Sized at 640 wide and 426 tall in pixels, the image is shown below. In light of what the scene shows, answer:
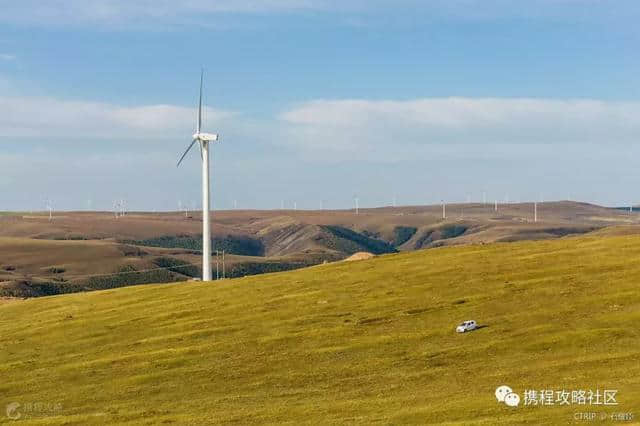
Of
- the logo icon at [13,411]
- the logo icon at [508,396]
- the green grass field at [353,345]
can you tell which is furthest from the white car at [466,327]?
the logo icon at [13,411]

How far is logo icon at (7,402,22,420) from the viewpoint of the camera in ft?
195

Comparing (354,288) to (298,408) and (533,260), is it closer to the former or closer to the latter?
(533,260)

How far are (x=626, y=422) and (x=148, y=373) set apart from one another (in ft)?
119

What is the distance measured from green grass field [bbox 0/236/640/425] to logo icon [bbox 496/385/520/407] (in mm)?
996

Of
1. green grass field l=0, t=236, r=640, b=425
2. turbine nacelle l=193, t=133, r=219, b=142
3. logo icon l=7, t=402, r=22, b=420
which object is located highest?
turbine nacelle l=193, t=133, r=219, b=142

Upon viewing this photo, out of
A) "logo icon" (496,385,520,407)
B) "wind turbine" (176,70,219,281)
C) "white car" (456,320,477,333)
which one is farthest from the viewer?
"wind turbine" (176,70,219,281)

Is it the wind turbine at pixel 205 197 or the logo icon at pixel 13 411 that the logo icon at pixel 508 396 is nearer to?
the logo icon at pixel 13 411

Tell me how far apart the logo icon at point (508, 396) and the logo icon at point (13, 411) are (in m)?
28.2

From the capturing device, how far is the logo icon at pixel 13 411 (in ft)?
195

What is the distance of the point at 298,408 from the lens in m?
54.8

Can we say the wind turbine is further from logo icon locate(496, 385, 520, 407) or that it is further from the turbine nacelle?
logo icon locate(496, 385, 520, 407)

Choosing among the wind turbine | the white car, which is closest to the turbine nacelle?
the wind turbine

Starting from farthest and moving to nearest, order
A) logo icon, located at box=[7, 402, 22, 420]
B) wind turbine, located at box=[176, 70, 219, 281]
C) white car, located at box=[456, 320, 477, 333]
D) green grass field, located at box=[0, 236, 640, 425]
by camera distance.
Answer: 1. wind turbine, located at box=[176, 70, 219, 281]
2. white car, located at box=[456, 320, 477, 333]
3. logo icon, located at box=[7, 402, 22, 420]
4. green grass field, located at box=[0, 236, 640, 425]

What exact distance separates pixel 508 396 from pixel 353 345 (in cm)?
2181
